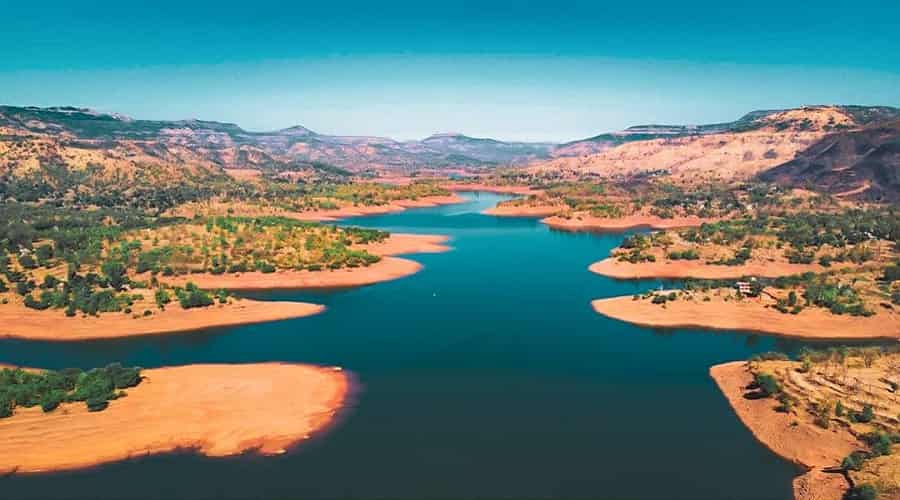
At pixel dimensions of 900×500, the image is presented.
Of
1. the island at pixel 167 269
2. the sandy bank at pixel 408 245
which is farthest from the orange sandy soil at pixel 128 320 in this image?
the sandy bank at pixel 408 245

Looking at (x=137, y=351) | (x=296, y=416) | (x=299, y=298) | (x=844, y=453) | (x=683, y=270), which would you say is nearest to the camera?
(x=844, y=453)

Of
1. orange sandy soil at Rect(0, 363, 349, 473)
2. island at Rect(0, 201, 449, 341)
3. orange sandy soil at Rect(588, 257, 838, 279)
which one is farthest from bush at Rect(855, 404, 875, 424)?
island at Rect(0, 201, 449, 341)

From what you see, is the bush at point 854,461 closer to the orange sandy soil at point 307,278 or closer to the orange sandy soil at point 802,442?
the orange sandy soil at point 802,442

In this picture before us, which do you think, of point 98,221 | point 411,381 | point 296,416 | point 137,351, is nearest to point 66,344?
point 137,351

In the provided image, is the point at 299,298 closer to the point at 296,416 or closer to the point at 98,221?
the point at 296,416

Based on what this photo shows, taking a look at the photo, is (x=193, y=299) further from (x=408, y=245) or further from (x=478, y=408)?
(x=408, y=245)

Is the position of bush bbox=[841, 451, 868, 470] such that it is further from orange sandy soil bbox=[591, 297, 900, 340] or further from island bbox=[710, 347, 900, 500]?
orange sandy soil bbox=[591, 297, 900, 340]
